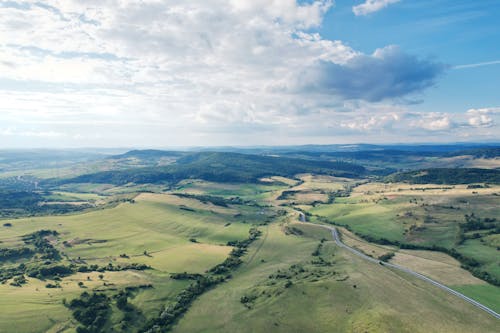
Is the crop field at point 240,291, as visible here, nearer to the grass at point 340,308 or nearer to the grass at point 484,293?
the grass at point 340,308

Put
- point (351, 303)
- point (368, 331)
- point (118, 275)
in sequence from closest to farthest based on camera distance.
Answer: point (368, 331), point (351, 303), point (118, 275)

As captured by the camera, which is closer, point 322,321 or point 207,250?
point 322,321

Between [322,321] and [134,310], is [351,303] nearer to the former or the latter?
[322,321]

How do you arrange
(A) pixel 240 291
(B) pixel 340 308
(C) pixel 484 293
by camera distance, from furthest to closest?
(A) pixel 240 291
(C) pixel 484 293
(B) pixel 340 308

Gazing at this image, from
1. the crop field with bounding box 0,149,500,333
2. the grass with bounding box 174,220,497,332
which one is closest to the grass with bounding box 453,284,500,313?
the crop field with bounding box 0,149,500,333

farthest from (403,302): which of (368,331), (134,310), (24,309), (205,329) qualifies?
(24,309)

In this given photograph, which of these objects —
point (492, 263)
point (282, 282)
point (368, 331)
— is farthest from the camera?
point (492, 263)

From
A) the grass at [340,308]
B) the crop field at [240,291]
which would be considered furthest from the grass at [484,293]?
the grass at [340,308]

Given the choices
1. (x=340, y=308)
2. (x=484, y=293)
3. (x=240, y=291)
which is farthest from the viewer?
(x=240, y=291)

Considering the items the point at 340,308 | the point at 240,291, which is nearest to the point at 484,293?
the point at 340,308

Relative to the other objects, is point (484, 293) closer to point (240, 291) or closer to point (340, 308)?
point (340, 308)

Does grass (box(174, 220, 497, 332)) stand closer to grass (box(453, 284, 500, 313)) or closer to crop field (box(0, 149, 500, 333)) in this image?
crop field (box(0, 149, 500, 333))
